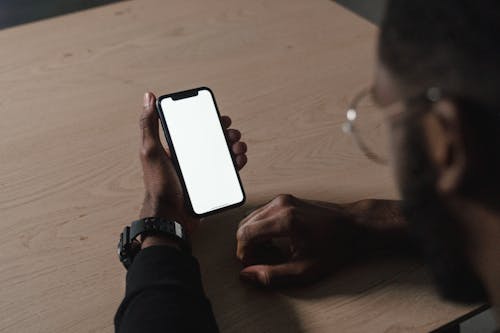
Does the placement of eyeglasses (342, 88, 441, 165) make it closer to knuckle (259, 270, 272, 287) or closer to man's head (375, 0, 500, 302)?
man's head (375, 0, 500, 302)

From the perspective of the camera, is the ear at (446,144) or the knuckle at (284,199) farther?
the knuckle at (284,199)

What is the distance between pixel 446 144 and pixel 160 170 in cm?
48

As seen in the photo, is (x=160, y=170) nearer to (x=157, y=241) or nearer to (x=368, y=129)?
(x=157, y=241)

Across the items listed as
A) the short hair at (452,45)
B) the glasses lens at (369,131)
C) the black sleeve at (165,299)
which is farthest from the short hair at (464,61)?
the black sleeve at (165,299)

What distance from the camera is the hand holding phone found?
90 cm

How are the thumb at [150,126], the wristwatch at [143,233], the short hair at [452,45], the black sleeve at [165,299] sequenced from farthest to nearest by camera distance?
the thumb at [150,126], the wristwatch at [143,233], the black sleeve at [165,299], the short hair at [452,45]

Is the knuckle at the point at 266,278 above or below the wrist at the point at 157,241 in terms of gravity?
below

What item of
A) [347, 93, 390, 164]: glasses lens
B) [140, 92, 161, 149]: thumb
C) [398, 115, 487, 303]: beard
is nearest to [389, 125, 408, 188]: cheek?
[398, 115, 487, 303]: beard

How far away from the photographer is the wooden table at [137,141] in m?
0.78

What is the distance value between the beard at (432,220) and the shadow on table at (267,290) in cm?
14

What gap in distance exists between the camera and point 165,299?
2.45 ft

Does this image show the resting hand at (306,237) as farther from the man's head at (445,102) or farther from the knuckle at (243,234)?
the man's head at (445,102)

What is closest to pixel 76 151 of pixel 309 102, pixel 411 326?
pixel 309 102

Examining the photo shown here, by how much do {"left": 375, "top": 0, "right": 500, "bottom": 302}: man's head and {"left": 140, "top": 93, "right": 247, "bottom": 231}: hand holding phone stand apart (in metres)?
0.36
